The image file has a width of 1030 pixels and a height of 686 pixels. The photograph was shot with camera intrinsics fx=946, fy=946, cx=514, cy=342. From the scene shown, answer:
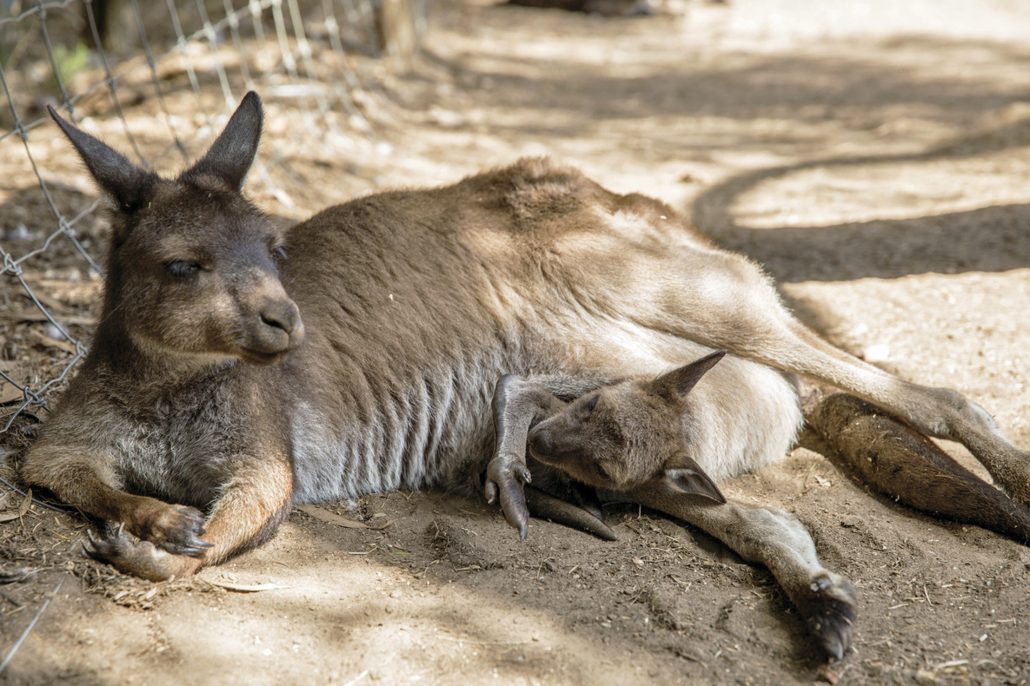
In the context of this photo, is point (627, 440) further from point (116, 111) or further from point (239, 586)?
point (116, 111)

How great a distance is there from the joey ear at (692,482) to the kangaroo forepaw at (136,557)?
187 cm

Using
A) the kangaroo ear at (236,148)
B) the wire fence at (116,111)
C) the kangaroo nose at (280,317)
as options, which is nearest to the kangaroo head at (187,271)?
the kangaroo nose at (280,317)

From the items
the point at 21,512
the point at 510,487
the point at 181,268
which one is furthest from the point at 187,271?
the point at 510,487

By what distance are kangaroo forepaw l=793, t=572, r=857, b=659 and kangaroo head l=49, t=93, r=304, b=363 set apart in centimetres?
194

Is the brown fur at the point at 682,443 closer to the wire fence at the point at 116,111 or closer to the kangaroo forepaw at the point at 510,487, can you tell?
the kangaroo forepaw at the point at 510,487

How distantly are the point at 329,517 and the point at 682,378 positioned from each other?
1.54 meters

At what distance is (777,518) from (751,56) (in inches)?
423

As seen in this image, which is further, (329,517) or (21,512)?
(329,517)

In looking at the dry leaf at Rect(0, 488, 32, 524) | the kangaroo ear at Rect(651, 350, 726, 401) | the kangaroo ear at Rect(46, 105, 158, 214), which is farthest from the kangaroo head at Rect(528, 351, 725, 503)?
the dry leaf at Rect(0, 488, 32, 524)

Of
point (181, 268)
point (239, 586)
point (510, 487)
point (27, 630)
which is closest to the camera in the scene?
point (27, 630)

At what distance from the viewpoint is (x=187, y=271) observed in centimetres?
322

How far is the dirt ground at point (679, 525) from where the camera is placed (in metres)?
2.87

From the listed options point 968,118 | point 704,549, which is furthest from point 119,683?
point 968,118

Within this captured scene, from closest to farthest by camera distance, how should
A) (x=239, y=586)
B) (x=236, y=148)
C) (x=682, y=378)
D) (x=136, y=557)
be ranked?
(x=136, y=557)
(x=239, y=586)
(x=236, y=148)
(x=682, y=378)
